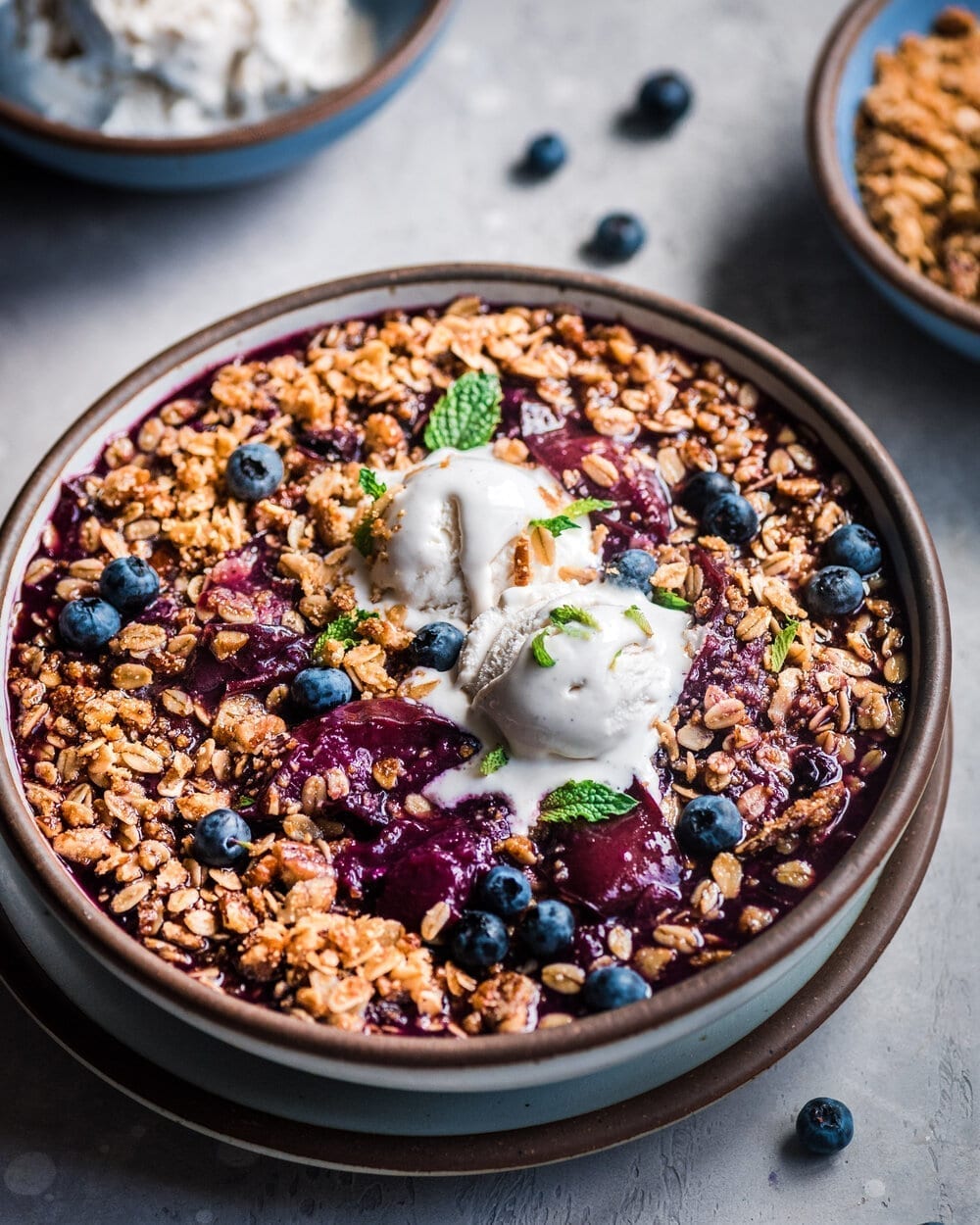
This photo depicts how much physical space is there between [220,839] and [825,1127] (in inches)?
39.6

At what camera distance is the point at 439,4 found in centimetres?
309

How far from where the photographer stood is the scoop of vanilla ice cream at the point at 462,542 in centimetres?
225

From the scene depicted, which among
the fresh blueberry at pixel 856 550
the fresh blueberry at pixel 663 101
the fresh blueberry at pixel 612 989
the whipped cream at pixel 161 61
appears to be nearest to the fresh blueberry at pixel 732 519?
the fresh blueberry at pixel 856 550

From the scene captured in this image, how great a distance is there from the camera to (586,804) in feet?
6.79

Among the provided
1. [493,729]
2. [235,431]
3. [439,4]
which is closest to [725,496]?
[493,729]

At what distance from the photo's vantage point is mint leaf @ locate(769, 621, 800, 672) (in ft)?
7.24

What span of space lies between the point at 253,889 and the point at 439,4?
1.98m

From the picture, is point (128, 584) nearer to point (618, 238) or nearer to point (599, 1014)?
point (599, 1014)

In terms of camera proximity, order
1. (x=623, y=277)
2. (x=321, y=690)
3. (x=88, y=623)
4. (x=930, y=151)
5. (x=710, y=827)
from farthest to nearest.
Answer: (x=623, y=277) < (x=930, y=151) < (x=88, y=623) < (x=321, y=690) < (x=710, y=827)

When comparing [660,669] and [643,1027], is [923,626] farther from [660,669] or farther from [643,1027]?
[643,1027]

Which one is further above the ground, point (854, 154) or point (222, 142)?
point (222, 142)

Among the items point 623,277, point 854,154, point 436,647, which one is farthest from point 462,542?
point 854,154

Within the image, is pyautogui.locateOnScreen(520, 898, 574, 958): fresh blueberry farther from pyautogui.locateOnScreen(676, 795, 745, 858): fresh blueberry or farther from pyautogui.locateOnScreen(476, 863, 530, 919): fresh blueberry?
pyautogui.locateOnScreen(676, 795, 745, 858): fresh blueberry

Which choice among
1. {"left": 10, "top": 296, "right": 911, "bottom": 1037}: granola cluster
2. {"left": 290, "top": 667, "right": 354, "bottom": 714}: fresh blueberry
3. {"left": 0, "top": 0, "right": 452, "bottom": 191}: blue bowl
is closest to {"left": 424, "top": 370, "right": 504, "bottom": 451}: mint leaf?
{"left": 10, "top": 296, "right": 911, "bottom": 1037}: granola cluster
